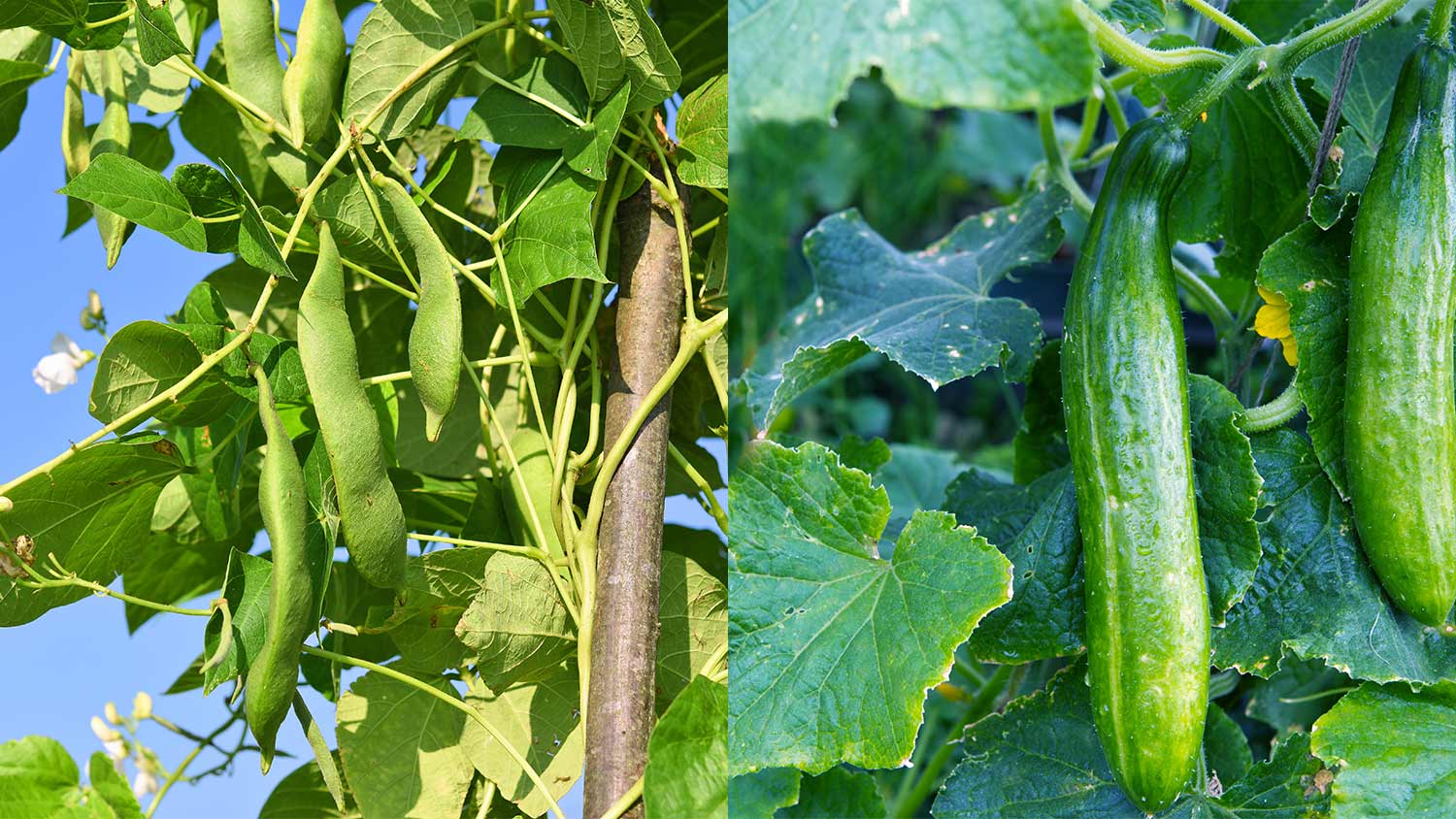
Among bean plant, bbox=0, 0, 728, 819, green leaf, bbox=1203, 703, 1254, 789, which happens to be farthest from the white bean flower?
green leaf, bbox=1203, 703, 1254, 789

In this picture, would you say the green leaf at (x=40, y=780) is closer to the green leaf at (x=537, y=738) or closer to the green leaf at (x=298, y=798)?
the green leaf at (x=298, y=798)

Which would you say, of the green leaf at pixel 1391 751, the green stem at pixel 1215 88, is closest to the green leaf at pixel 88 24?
the green stem at pixel 1215 88

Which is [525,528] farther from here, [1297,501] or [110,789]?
[1297,501]

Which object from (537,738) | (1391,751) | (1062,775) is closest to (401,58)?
(537,738)

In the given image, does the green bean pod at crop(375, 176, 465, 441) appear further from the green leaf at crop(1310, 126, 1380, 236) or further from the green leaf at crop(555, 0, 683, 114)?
the green leaf at crop(1310, 126, 1380, 236)

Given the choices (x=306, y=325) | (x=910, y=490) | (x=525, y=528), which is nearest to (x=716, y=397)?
(x=525, y=528)

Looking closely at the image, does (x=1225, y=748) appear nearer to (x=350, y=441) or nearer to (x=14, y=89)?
(x=350, y=441)
